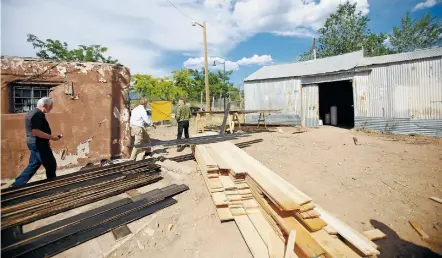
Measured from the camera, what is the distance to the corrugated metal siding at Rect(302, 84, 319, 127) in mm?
14169

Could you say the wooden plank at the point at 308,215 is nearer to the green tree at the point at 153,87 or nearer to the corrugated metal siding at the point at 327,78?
the corrugated metal siding at the point at 327,78

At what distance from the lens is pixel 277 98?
15828mm

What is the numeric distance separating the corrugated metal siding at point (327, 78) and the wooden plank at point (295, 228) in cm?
1234

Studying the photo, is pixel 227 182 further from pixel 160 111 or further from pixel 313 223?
pixel 160 111

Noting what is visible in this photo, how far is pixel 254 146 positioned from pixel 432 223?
551cm

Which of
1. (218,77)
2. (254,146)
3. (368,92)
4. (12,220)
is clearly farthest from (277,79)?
(218,77)

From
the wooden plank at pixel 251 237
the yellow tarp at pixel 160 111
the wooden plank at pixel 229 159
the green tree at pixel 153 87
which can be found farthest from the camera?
the green tree at pixel 153 87

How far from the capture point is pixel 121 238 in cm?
304

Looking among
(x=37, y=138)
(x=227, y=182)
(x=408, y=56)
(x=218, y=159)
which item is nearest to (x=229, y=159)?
(x=218, y=159)

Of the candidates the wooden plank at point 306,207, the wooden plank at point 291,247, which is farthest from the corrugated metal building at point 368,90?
the wooden plank at point 291,247

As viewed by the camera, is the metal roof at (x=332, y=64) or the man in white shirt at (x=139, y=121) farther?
the metal roof at (x=332, y=64)

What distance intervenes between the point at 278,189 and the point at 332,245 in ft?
2.96

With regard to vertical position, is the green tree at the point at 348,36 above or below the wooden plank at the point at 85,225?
above

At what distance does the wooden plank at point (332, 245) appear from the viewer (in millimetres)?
2289
